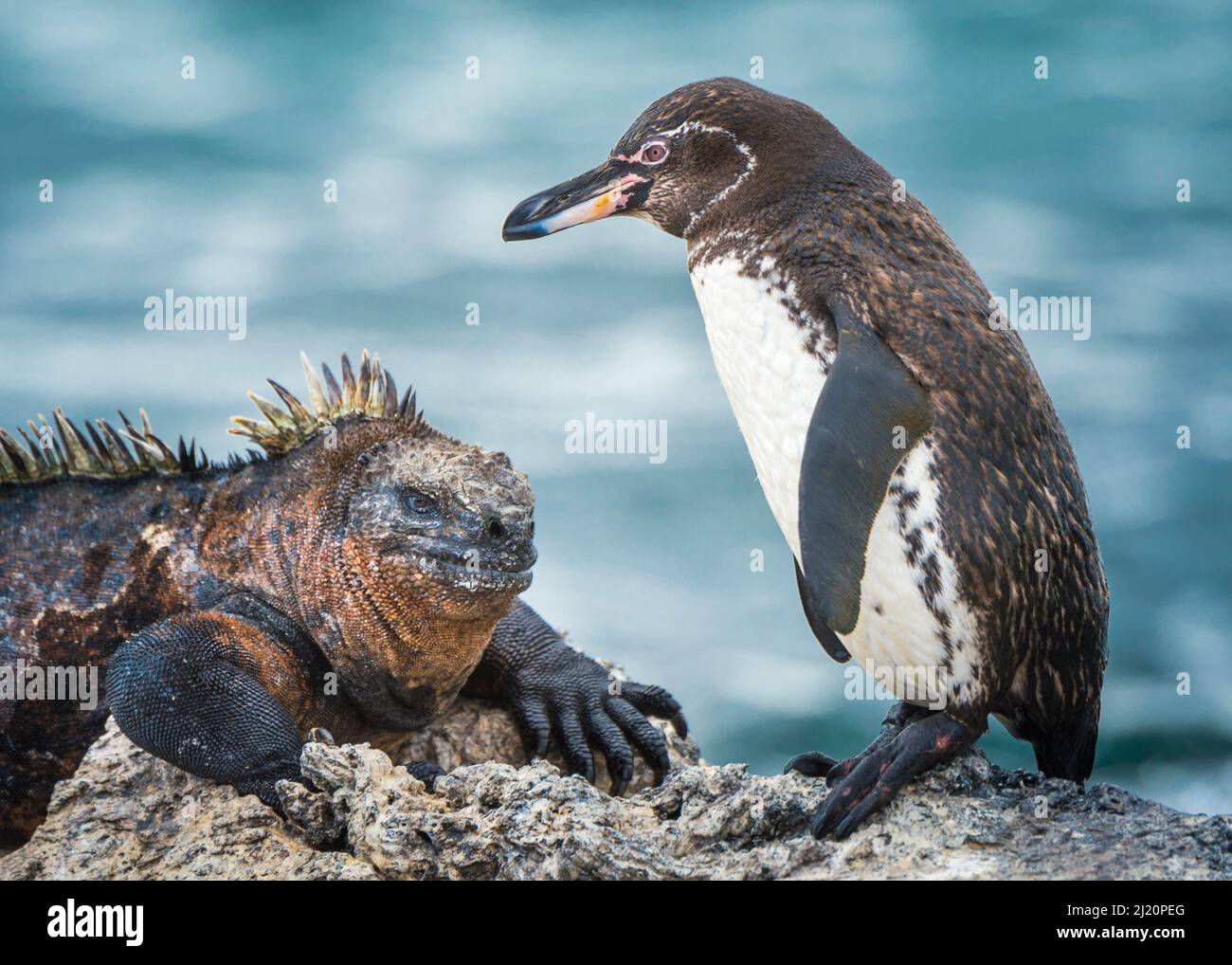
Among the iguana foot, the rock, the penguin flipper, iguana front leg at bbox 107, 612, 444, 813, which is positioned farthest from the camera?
the iguana foot

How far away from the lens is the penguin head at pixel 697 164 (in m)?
5.43

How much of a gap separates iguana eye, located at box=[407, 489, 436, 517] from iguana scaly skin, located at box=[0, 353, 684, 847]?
2 cm

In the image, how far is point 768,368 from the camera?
17.3 feet

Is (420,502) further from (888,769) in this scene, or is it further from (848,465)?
(888,769)

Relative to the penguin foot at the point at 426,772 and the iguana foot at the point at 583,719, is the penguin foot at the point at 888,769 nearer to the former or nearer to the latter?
the penguin foot at the point at 426,772

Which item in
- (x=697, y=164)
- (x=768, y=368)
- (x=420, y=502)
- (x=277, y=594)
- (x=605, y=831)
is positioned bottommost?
(x=605, y=831)

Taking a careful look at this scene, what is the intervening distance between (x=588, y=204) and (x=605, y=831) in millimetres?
2350

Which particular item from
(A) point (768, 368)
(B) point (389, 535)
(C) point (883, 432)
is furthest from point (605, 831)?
(B) point (389, 535)

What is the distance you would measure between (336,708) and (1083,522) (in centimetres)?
337

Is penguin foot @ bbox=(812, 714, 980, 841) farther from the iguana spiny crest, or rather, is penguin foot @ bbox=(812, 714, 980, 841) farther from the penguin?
the iguana spiny crest

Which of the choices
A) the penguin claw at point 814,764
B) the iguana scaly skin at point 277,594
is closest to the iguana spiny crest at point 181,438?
the iguana scaly skin at point 277,594

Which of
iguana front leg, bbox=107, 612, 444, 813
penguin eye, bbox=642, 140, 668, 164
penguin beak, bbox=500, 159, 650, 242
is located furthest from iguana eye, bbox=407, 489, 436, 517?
penguin eye, bbox=642, 140, 668, 164

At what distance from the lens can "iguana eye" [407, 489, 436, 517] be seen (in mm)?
6234

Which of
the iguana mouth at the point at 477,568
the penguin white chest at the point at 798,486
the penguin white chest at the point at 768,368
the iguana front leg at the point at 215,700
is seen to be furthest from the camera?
the iguana mouth at the point at 477,568
